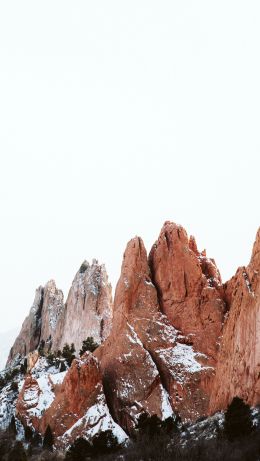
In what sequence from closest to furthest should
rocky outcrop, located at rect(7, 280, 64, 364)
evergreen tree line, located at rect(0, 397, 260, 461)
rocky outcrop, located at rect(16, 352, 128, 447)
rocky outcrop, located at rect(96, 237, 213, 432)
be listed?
evergreen tree line, located at rect(0, 397, 260, 461) < rocky outcrop, located at rect(16, 352, 128, 447) < rocky outcrop, located at rect(96, 237, 213, 432) < rocky outcrop, located at rect(7, 280, 64, 364)

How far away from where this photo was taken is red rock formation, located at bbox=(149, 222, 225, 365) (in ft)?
145

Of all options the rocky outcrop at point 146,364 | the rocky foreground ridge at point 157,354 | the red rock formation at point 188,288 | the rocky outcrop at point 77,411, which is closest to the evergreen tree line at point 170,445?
the rocky outcrop at point 77,411

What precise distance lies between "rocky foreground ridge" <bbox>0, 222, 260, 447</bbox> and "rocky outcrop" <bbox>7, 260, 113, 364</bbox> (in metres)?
22.3

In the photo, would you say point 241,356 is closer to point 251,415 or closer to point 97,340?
point 251,415

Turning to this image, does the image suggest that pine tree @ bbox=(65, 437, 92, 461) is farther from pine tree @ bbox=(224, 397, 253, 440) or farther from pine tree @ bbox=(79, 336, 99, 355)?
pine tree @ bbox=(79, 336, 99, 355)

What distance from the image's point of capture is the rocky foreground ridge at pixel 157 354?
1427 inches

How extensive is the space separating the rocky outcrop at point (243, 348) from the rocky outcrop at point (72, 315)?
128 feet

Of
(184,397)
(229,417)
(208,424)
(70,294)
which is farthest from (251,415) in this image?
(70,294)

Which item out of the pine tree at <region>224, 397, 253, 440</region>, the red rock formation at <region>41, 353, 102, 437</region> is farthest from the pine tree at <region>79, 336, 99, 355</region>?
the pine tree at <region>224, 397, 253, 440</region>

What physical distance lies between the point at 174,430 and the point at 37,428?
14.9m

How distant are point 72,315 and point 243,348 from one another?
2067 inches

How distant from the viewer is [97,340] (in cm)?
7056

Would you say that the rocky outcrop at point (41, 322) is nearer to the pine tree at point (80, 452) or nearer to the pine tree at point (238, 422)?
the pine tree at point (80, 452)

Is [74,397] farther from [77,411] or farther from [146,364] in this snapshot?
[146,364]
